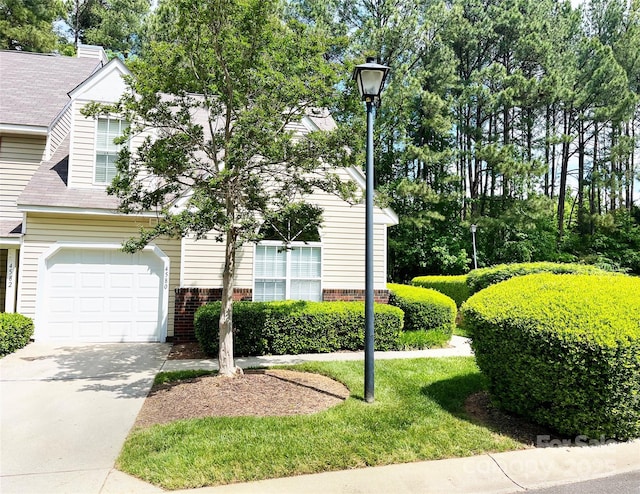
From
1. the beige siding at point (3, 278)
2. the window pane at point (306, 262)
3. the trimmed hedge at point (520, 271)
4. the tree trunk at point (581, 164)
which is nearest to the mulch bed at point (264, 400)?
the window pane at point (306, 262)

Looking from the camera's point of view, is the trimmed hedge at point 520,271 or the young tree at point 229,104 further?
the trimmed hedge at point 520,271

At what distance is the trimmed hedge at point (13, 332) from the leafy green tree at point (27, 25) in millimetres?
19680

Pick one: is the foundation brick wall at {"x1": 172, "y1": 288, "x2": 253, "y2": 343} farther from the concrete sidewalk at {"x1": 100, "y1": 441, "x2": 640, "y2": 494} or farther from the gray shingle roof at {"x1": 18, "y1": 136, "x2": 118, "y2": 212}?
the concrete sidewalk at {"x1": 100, "y1": 441, "x2": 640, "y2": 494}

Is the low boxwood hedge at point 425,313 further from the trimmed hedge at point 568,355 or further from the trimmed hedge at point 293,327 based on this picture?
the trimmed hedge at point 568,355

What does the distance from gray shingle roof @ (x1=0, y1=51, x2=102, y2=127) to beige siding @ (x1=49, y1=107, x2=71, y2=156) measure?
191 mm

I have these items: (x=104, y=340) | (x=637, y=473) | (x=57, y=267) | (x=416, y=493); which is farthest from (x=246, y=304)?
(x=637, y=473)

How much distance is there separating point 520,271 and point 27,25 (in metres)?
26.9

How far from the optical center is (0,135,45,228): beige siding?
10.0 meters

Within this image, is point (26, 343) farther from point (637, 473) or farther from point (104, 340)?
point (637, 473)

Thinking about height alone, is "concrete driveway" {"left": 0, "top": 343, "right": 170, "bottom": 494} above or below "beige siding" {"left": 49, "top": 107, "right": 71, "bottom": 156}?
below

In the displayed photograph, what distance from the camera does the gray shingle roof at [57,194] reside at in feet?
29.6

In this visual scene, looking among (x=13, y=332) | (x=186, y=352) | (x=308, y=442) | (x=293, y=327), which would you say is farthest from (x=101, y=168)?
(x=308, y=442)

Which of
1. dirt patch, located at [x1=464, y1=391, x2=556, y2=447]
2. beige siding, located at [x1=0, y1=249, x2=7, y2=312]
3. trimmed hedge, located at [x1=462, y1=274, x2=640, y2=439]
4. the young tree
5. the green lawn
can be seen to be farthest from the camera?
beige siding, located at [x1=0, y1=249, x2=7, y2=312]

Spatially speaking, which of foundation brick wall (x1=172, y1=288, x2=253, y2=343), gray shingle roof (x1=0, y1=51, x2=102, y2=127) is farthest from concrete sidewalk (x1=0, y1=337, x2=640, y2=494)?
gray shingle roof (x1=0, y1=51, x2=102, y2=127)
